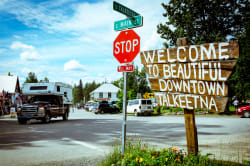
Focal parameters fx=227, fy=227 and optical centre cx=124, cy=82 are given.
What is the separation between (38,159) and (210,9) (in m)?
33.3

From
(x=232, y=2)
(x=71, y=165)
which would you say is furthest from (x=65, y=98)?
(x=232, y=2)

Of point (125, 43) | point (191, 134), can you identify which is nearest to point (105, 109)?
point (125, 43)

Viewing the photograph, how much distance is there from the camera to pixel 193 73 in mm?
4543

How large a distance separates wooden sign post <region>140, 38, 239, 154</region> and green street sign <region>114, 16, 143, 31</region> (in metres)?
0.67

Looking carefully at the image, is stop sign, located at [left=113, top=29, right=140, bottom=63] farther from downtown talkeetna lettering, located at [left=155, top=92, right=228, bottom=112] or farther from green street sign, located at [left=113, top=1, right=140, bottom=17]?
downtown talkeetna lettering, located at [left=155, top=92, right=228, bottom=112]

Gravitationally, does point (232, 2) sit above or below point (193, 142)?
above

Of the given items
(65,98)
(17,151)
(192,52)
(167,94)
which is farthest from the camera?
(65,98)

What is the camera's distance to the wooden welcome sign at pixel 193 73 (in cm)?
413

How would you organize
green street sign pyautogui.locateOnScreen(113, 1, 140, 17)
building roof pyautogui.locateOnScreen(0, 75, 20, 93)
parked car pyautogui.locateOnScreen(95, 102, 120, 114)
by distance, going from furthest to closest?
1. building roof pyautogui.locateOnScreen(0, 75, 20, 93)
2. parked car pyautogui.locateOnScreen(95, 102, 120, 114)
3. green street sign pyautogui.locateOnScreen(113, 1, 140, 17)

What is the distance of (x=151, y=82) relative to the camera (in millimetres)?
5199

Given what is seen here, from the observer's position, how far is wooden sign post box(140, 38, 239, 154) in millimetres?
4141

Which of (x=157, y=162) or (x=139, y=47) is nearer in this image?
(x=157, y=162)

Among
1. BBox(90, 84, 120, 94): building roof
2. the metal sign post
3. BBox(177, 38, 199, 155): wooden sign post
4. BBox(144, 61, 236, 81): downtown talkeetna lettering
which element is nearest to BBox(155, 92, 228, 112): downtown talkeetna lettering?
BBox(177, 38, 199, 155): wooden sign post

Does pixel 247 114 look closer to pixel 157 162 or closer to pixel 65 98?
pixel 65 98
